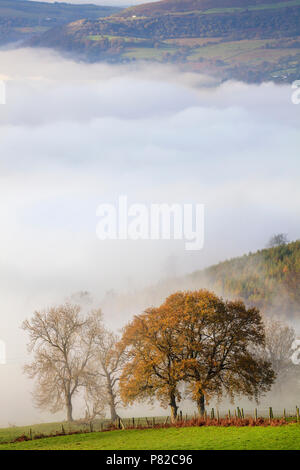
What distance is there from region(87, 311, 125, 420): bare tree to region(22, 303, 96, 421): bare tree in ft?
4.42

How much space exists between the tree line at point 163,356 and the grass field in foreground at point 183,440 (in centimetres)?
1606

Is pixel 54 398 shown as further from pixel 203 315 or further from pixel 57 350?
pixel 203 315

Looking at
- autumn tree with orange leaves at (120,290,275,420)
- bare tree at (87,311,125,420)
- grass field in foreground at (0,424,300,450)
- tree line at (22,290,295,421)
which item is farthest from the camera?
bare tree at (87,311,125,420)

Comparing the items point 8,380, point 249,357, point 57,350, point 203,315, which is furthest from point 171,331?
point 8,380

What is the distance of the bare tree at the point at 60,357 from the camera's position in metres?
105

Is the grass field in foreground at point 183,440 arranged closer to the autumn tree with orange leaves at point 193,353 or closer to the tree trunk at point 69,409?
the autumn tree with orange leaves at point 193,353

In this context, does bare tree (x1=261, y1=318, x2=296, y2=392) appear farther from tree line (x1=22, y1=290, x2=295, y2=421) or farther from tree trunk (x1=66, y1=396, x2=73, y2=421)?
tree trunk (x1=66, y1=396, x2=73, y2=421)

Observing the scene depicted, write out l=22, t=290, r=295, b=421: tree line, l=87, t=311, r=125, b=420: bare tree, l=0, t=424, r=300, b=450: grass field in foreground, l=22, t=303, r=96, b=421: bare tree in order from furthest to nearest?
l=22, t=303, r=96, b=421: bare tree → l=87, t=311, r=125, b=420: bare tree → l=22, t=290, r=295, b=421: tree line → l=0, t=424, r=300, b=450: grass field in foreground

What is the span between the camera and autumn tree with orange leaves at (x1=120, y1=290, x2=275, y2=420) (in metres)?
88.8

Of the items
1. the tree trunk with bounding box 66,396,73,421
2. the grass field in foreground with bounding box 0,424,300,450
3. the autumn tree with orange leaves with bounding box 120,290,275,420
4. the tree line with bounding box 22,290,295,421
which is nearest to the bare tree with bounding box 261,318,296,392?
the tree line with bounding box 22,290,295,421

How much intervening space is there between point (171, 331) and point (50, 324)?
83.1 ft

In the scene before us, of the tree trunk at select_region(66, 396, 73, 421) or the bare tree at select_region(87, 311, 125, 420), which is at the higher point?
the bare tree at select_region(87, 311, 125, 420)

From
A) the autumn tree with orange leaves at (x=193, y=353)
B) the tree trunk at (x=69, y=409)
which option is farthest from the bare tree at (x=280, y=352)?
the tree trunk at (x=69, y=409)
